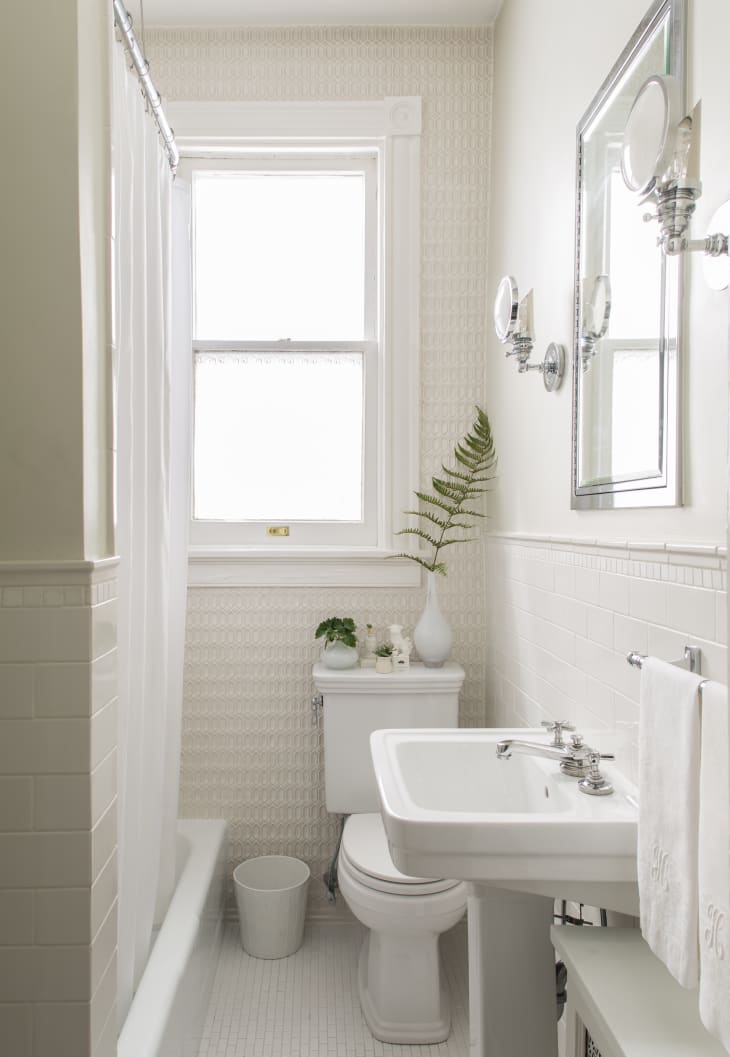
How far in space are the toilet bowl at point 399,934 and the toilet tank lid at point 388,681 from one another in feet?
1.40

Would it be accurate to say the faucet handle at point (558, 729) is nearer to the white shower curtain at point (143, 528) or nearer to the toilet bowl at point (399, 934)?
the toilet bowl at point (399, 934)

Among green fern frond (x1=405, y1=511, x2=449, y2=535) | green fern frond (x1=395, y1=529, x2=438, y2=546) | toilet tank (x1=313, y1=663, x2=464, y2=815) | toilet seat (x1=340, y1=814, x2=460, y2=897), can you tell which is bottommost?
toilet seat (x1=340, y1=814, x2=460, y2=897)

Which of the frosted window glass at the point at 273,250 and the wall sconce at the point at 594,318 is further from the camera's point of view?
the frosted window glass at the point at 273,250

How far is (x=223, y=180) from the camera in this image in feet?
8.36

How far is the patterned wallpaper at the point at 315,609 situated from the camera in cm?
243

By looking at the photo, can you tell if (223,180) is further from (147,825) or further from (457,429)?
(147,825)

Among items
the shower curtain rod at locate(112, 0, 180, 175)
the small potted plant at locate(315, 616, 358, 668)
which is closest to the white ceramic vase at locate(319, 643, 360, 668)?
the small potted plant at locate(315, 616, 358, 668)

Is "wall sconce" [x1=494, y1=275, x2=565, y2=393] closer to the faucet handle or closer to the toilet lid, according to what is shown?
the faucet handle

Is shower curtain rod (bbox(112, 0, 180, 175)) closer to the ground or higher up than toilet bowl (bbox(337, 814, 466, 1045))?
higher up

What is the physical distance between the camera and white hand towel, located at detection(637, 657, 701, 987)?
90cm

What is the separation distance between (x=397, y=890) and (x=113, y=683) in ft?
3.24

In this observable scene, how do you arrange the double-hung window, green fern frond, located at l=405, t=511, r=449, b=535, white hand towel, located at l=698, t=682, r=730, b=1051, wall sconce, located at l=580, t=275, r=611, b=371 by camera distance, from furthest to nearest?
the double-hung window → green fern frond, located at l=405, t=511, r=449, b=535 → wall sconce, located at l=580, t=275, r=611, b=371 → white hand towel, located at l=698, t=682, r=730, b=1051

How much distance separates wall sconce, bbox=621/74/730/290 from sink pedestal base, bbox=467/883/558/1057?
3.52 ft

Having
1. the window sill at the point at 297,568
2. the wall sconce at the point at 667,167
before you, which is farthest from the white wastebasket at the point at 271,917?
the wall sconce at the point at 667,167
